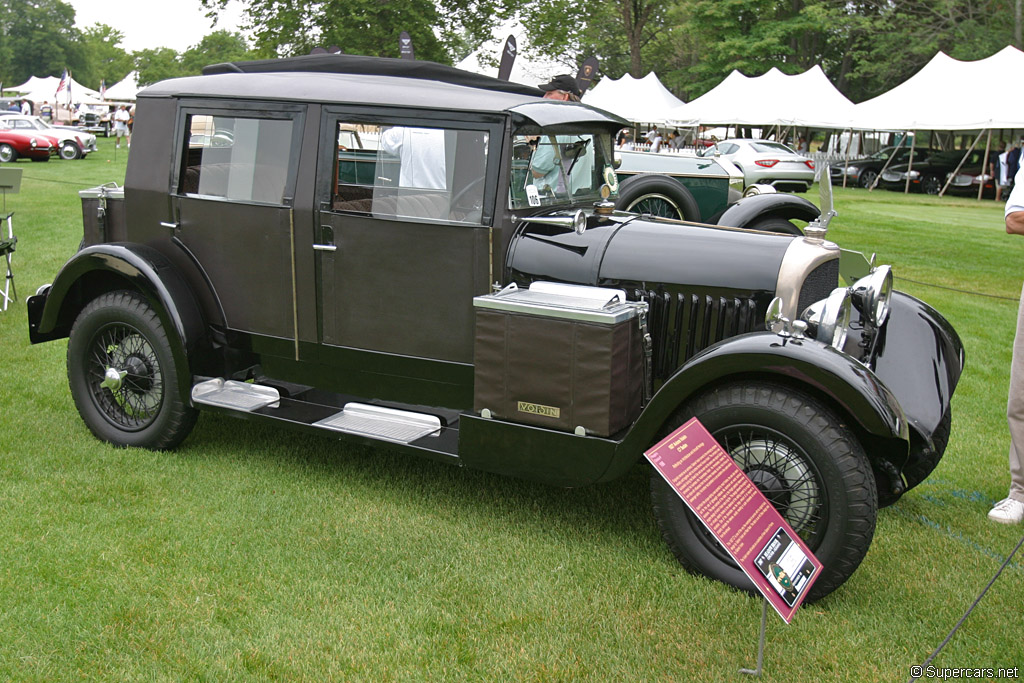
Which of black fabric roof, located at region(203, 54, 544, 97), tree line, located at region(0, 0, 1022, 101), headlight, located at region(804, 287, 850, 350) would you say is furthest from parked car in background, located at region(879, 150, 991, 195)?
headlight, located at region(804, 287, 850, 350)

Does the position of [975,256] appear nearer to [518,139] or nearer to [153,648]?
[518,139]

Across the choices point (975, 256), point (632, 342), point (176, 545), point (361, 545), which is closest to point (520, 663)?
point (361, 545)

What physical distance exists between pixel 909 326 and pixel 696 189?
6896 mm

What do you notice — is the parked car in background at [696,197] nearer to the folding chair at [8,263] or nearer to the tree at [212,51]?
the folding chair at [8,263]

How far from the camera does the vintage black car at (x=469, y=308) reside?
331cm

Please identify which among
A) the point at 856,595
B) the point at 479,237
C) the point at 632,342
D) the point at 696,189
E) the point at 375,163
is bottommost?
the point at 856,595

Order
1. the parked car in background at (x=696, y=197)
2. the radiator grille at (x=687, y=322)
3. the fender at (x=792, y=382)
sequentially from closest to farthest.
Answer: the fender at (x=792, y=382) < the radiator grille at (x=687, y=322) < the parked car in background at (x=696, y=197)

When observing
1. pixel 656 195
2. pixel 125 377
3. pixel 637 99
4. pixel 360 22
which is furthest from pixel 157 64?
pixel 125 377

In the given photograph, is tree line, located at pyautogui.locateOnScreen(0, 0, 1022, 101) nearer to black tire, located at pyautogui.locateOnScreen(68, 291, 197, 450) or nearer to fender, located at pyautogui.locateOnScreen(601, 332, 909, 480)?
black tire, located at pyautogui.locateOnScreen(68, 291, 197, 450)

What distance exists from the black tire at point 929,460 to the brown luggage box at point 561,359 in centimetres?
128

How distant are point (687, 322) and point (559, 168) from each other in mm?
1101

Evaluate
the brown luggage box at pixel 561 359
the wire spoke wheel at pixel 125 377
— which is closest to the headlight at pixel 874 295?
the brown luggage box at pixel 561 359

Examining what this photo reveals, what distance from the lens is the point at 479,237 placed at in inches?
151

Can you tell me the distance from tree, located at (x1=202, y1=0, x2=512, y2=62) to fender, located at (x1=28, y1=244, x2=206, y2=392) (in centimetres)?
803
